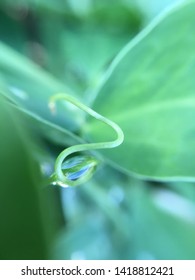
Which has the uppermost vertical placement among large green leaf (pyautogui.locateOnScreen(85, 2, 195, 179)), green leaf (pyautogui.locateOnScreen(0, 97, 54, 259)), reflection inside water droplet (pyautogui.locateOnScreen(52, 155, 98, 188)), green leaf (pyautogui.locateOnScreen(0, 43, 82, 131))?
green leaf (pyautogui.locateOnScreen(0, 43, 82, 131))

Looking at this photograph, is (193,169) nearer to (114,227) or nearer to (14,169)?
(14,169)

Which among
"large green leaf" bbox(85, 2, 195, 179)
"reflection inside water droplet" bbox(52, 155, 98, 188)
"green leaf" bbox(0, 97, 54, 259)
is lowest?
"green leaf" bbox(0, 97, 54, 259)

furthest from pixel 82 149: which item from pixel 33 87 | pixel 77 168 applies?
pixel 33 87

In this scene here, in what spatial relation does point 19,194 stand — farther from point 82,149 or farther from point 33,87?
point 33,87

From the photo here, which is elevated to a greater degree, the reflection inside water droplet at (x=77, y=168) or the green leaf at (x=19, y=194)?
the reflection inside water droplet at (x=77, y=168)

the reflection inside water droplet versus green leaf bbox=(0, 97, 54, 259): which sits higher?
the reflection inside water droplet

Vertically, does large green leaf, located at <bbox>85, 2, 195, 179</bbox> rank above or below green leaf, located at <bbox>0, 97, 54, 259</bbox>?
above

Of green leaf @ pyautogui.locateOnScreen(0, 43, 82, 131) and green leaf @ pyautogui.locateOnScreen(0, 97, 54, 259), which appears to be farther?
green leaf @ pyautogui.locateOnScreen(0, 43, 82, 131)
